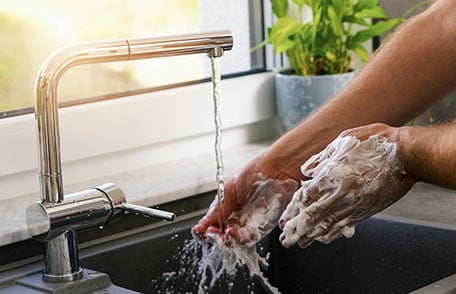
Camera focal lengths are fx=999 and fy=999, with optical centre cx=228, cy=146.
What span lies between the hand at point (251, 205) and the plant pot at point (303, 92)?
0.34 meters

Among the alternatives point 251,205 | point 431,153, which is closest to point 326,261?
point 251,205

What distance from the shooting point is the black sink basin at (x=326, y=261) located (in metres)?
1.33

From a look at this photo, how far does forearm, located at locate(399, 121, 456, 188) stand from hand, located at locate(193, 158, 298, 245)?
0.24 metres

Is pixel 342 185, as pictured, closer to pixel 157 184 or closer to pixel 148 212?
pixel 148 212

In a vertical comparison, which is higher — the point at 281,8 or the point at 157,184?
the point at 281,8

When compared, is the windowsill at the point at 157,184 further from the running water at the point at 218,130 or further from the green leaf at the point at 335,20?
the green leaf at the point at 335,20

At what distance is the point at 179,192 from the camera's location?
1.43 m

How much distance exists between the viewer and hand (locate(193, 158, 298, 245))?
4.36 ft

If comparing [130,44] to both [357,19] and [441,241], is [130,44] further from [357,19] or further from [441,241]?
[357,19]

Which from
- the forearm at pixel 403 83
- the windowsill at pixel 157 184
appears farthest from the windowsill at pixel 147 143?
the forearm at pixel 403 83

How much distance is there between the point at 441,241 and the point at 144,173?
1.57 ft

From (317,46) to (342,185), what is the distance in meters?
0.58

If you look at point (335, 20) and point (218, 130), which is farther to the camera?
point (335, 20)

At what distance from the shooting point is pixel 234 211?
135 centimetres
